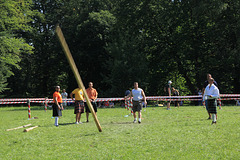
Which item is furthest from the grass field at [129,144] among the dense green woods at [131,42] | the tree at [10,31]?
the tree at [10,31]

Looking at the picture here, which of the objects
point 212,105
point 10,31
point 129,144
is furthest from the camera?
point 10,31

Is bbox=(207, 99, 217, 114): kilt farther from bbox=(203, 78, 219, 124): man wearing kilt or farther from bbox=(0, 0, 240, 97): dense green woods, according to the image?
bbox=(0, 0, 240, 97): dense green woods

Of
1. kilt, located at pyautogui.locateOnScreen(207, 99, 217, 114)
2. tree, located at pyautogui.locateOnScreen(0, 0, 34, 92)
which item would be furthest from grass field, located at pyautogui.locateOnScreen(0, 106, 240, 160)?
tree, located at pyautogui.locateOnScreen(0, 0, 34, 92)

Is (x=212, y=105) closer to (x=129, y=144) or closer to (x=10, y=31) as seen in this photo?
(x=129, y=144)

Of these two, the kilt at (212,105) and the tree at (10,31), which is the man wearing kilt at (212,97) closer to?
the kilt at (212,105)

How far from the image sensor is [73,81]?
126 feet

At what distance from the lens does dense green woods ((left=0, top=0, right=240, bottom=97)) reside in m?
28.8

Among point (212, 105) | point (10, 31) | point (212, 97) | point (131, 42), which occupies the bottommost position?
point (212, 105)

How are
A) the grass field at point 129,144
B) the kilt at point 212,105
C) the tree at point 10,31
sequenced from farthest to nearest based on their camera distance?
the tree at point 10,31 → the kilt at point 212,105 → the grass field at point 129,144

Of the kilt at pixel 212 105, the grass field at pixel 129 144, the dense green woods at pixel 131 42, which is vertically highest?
the dense green woods at pixel 131 42

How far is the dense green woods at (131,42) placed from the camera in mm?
28812

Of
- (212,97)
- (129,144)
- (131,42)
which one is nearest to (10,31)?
(131,42)

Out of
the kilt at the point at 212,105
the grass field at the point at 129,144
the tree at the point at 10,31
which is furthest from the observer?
the tree at the point at 10,31

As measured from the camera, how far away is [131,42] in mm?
31625
